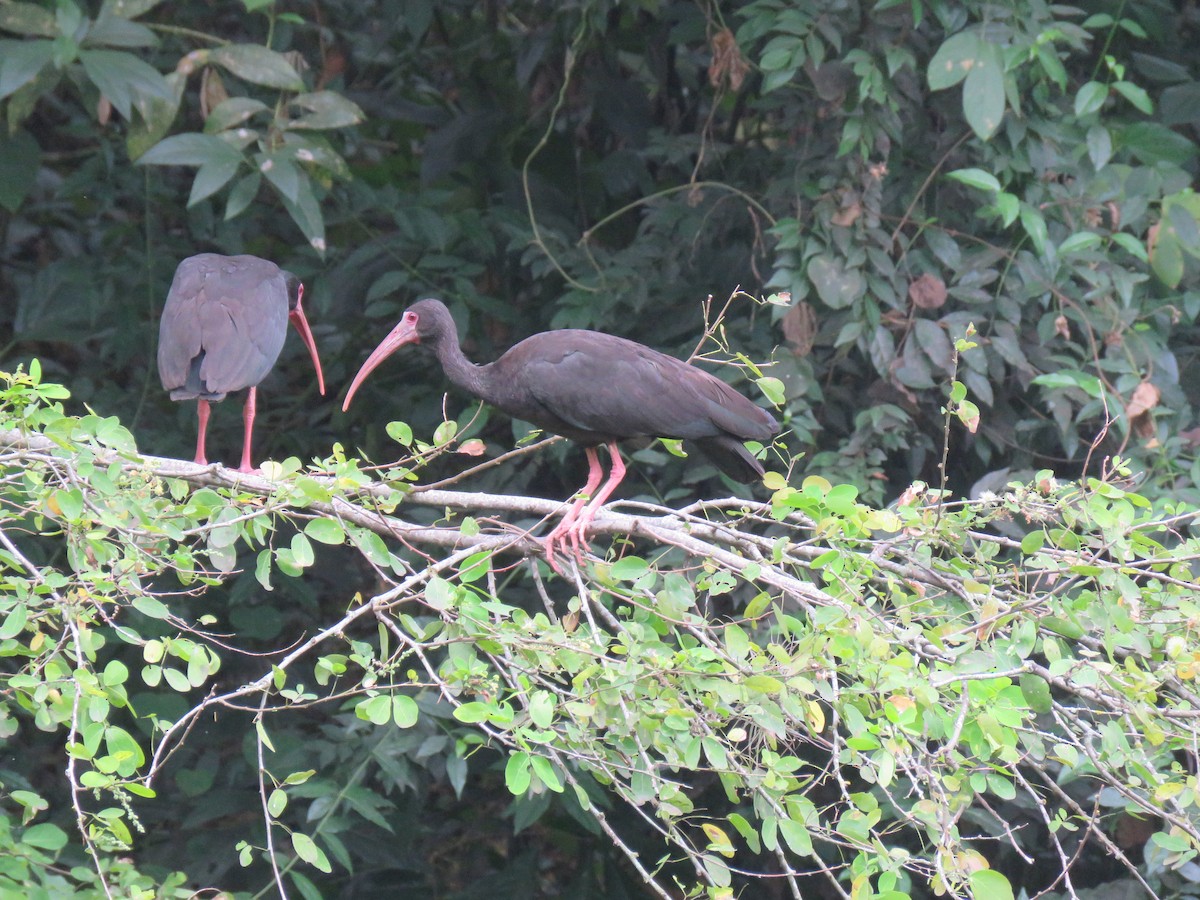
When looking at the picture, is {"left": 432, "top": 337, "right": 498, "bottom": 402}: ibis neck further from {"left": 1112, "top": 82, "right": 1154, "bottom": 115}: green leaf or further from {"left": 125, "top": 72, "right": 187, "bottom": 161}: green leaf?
{"left": 1112, "top": 82, "right": 1154, "bottom": 115}: green leaf

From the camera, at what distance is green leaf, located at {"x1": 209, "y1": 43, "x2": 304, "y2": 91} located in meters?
4.45

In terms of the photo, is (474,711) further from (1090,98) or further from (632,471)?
(1090,98)

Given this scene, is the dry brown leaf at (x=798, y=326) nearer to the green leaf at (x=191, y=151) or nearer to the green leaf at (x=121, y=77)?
the green leaf at (x=191, y=151)

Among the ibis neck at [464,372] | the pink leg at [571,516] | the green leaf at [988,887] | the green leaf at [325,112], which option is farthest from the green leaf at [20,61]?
the green leaf at [988,887]

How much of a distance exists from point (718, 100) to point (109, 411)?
259 cm

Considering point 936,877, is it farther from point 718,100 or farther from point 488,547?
point 718,100

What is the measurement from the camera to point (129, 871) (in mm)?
3154

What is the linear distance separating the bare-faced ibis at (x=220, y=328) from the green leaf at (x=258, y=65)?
61 cm

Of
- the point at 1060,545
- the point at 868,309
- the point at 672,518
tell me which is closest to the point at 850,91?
the point at 868,309

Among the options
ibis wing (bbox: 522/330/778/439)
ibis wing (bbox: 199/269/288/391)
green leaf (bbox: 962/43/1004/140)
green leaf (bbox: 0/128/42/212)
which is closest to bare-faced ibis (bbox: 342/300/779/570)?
ibis wing (bbox: 522/330/778/439)

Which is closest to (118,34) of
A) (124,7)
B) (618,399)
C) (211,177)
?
(124,7)

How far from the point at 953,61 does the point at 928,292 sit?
2.33 ft

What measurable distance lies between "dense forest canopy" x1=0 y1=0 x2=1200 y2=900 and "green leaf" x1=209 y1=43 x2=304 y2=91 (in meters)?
0.02

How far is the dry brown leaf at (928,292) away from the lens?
4340 millimetres
